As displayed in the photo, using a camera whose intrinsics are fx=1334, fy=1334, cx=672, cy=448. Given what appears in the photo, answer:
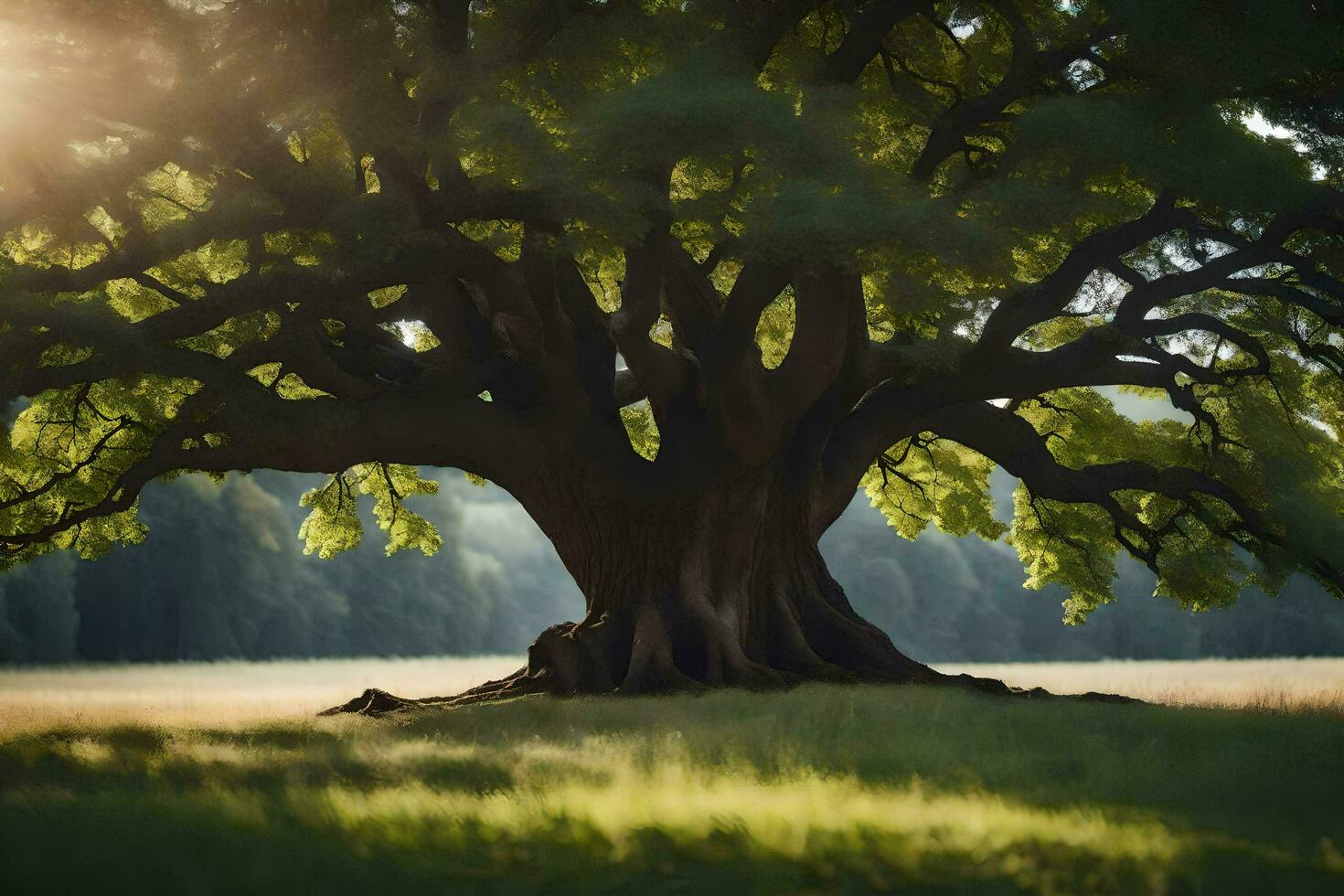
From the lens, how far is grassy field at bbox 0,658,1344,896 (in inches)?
224

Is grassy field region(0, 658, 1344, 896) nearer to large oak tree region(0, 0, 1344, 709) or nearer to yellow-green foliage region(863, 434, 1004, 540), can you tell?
large oak tree region(0, 0, 1344, 709)

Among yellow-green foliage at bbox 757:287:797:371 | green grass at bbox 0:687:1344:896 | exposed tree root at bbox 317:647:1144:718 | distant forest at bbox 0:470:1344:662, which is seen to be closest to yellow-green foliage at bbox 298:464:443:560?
yellow-green foliage at bbox 757:287:797:371

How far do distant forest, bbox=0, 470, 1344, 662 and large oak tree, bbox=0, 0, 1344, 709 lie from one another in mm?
22432

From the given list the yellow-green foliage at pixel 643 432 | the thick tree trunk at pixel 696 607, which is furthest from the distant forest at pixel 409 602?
the thick tree trunk at pixel 696 607

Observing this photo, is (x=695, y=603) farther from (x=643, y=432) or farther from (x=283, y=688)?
(x=283, y=688)

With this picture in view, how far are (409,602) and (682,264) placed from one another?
3953 centimetres

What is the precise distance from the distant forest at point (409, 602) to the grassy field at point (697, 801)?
27673mm

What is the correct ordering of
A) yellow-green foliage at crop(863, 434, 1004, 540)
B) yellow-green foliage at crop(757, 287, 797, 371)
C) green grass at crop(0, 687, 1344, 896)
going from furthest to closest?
yellow-green foliage at crop(863, 434, 1004, 540) < yellow-green foliage at crop(757, 287, 797, 371) < green grass at crop(0, 687, 1344, 896)

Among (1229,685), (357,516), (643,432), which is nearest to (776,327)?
(643,432)

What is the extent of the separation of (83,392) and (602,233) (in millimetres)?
8065

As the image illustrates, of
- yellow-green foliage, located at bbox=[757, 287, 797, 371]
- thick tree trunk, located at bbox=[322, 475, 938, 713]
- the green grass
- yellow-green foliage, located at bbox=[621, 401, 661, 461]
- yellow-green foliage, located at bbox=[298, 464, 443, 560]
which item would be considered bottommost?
the green grass

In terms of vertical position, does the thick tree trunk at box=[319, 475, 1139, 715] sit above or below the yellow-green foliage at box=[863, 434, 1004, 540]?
below

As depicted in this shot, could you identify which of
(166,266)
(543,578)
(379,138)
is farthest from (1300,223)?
(543,578)

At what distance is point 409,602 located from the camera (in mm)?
51781
